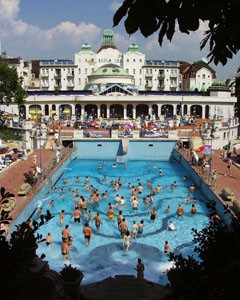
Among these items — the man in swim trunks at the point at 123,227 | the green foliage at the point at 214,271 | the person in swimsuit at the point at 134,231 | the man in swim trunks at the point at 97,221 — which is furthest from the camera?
the man in swim trunks at the point at 97,221

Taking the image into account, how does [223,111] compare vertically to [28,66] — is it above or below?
below

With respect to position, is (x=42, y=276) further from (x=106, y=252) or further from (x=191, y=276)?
(x=106, y=252)

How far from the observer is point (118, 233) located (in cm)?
1658

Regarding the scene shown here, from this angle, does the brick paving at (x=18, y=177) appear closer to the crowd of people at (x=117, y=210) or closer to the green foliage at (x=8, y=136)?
the crowd of people at (x=117, y=210)

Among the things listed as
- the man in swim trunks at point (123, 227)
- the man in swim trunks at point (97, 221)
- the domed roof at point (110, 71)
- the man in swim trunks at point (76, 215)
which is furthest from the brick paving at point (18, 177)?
the domed roof at point (110, 71)

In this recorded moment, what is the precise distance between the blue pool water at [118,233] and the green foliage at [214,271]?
7730 millimetres

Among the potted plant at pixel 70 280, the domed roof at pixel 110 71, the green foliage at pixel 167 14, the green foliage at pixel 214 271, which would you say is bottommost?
the potted plant at pixel 70 280

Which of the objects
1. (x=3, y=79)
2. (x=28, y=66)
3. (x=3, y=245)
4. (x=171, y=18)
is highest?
(x=28, y=66)

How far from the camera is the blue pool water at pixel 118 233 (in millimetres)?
13672

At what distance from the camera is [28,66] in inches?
3135

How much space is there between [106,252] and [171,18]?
13022 mm

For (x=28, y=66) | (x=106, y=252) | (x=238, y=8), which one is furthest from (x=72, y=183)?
(x=28, y=66)

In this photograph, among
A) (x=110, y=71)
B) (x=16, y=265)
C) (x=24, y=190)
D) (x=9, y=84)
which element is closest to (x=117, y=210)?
(x=24, y=190)

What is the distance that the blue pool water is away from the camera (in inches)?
538
